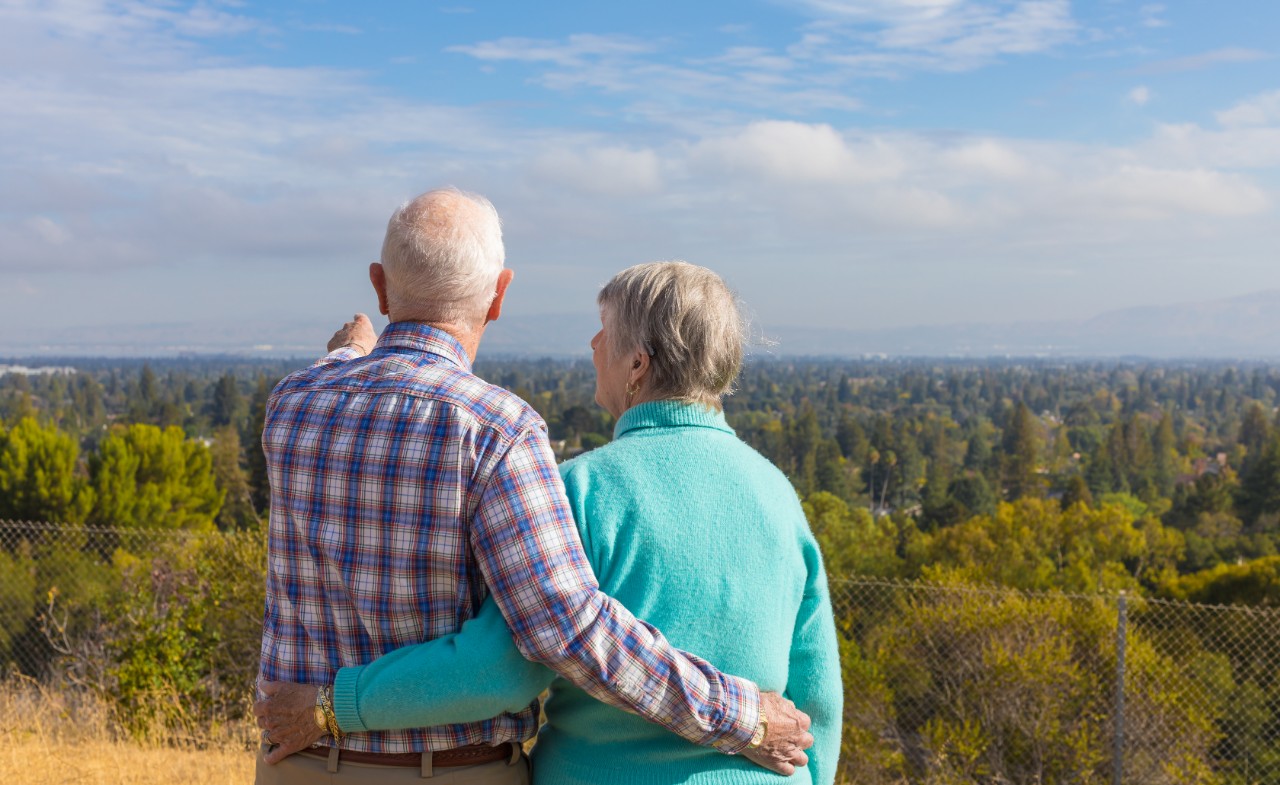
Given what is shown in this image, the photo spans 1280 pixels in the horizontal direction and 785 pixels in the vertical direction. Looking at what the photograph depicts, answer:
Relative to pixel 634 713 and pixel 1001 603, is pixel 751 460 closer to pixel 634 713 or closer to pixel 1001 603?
pixel 634 713

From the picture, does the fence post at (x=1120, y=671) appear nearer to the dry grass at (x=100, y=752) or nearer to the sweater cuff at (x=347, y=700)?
the dry grass at (x=100, y=752)

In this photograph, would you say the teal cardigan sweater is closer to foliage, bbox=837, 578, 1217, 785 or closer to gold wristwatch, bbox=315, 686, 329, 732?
gold wristwatch, bbox=315, 686, 329, 732

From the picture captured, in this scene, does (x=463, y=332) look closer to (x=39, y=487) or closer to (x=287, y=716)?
(x=287, y=716)

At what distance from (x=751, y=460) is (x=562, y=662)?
423 millimetres

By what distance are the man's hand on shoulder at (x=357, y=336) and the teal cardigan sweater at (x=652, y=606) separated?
0.65m

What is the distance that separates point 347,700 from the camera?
4.55ft

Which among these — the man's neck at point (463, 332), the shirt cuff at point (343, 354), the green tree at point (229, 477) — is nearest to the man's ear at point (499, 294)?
the man's neck at point (463, 332)

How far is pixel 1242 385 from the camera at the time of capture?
121 meters

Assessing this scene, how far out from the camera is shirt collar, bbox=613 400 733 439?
1533 millimetres

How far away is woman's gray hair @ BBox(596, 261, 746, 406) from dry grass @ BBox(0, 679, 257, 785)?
2672 millimetres

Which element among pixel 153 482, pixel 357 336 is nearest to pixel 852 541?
pixel 153 482

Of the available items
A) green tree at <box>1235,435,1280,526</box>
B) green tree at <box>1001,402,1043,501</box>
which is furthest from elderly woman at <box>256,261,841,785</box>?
green tree at <box>1001,402,1043,501</box>

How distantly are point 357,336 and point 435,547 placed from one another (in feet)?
2.39

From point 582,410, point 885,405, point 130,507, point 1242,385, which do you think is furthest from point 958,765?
point 1242,385
